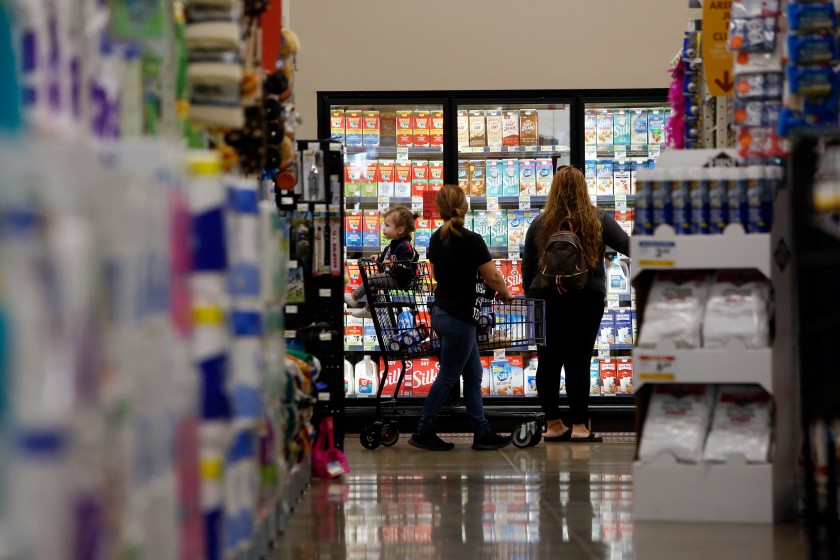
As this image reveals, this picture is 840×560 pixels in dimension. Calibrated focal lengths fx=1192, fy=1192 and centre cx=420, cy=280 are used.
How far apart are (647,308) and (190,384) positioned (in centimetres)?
291

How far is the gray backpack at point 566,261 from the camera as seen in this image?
278 inches

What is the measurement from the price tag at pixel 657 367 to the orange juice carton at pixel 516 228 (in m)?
4.05

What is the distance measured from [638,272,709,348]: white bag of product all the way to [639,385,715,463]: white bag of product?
23 centimetres

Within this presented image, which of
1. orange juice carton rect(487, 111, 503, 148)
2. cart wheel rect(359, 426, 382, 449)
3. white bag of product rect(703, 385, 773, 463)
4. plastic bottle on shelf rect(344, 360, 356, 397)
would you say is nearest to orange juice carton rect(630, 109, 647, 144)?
orange juice carton rect(487, 111, 503, 148)

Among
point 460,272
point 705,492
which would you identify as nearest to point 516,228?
point 460,272

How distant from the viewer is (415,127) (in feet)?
27.3

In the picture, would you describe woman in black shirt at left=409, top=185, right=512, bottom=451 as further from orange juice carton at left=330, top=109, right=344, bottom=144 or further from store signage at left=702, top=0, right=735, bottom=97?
store signage at left=702, top=0, right=735, bottom=97

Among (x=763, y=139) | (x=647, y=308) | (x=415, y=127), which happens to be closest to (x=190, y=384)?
(x=647, y=308)

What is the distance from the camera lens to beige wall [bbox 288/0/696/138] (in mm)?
8398

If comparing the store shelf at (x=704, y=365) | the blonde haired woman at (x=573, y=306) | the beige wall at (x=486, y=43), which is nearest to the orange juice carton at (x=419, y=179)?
the beige wall at (x=486, y=43)

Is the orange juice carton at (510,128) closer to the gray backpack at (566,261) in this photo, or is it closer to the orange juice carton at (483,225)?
the orange juice carton at (483,225)

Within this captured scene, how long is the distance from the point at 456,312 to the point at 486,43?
2530 mm

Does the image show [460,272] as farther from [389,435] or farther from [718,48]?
[718,48]

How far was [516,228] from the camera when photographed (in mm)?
8398
